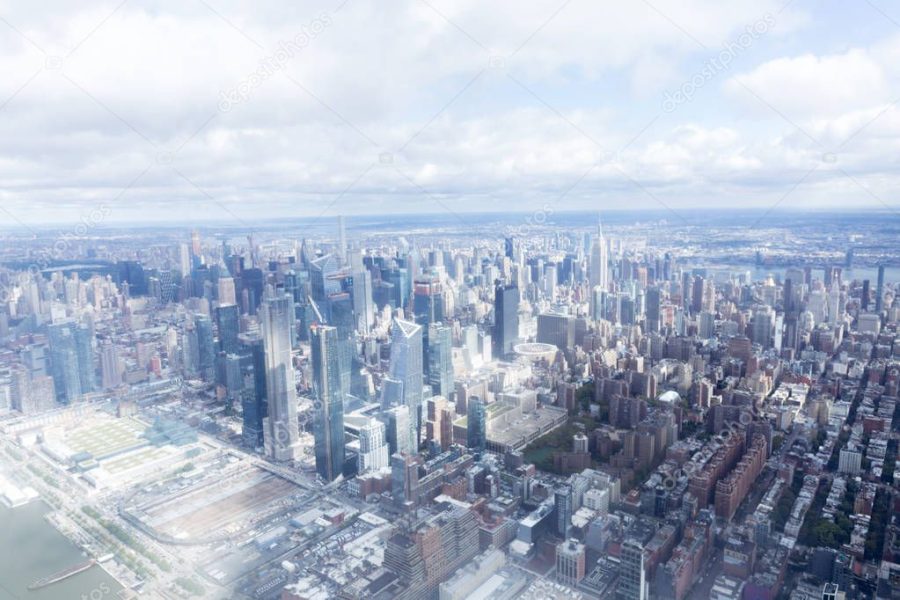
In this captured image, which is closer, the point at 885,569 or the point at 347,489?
the point at 885,569

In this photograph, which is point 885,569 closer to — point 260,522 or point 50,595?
point 260,522

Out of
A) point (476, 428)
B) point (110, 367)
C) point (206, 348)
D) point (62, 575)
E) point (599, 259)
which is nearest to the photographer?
point (62, 575)

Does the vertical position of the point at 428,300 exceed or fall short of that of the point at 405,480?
it exceeds it

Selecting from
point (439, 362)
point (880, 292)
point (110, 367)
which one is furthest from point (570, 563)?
point (880, 292)

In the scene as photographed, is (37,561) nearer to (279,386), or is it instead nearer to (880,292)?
(279,386)

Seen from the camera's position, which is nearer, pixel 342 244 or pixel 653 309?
pixel 653 309

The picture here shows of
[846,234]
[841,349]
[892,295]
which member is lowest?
[841,349]

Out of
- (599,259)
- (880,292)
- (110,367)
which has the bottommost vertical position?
(110,367)

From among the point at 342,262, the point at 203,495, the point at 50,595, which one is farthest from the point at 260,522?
the point at 342,262
